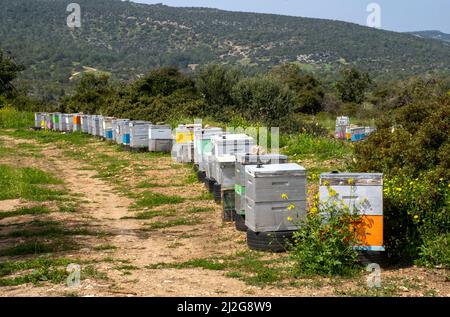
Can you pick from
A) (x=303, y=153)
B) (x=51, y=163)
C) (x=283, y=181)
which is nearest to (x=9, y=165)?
(x=51, y=163)

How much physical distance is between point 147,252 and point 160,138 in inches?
554

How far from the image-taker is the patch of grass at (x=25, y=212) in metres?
13.0

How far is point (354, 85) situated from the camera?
271ft

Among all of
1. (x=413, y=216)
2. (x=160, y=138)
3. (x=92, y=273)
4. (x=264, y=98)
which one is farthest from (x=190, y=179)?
(x=264, y=98)

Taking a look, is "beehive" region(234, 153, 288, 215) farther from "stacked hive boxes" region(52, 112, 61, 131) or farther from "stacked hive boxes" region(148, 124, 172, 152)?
"stacked hive boxes" region(52, 112, 61, 131)

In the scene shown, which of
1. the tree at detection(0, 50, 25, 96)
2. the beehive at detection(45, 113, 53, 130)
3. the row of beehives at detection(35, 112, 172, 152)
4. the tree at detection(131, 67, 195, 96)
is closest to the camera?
the row of beehives at detection(35, 112, 172, 152)

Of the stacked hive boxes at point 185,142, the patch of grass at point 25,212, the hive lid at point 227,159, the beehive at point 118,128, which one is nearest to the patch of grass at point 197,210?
the hive lid at point 227,159

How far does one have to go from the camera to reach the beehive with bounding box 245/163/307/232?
30.4 feet

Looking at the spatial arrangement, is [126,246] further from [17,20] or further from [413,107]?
[17,20]

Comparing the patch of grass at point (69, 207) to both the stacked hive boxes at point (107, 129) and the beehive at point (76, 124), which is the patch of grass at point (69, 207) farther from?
the beehive at point (76, 124)

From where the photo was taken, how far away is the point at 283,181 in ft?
30.7

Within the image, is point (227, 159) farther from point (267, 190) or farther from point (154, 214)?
point (267, 190)

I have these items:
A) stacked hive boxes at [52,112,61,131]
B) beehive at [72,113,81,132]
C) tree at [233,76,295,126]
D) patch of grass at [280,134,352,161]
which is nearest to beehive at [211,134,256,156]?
patch of grass at [280,134,352,161]

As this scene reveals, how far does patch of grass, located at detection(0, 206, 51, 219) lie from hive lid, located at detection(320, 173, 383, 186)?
7.09 meters
